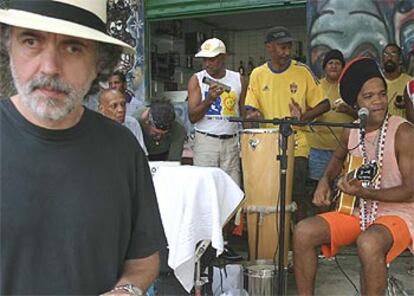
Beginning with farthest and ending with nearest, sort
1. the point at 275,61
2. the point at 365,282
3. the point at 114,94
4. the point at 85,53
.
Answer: the point at 275,61 < the point at 114,94 < the point at 365,282 < the point at 85,53

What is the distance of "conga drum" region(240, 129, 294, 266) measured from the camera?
4156 mm

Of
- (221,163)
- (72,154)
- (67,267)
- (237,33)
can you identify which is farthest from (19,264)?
(237,33)

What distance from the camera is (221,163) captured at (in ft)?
16.2

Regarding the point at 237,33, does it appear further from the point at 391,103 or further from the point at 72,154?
the point at 72,154

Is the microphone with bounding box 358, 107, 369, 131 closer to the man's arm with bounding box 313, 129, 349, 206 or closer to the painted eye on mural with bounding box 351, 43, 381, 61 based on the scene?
the man's arm with bounding box 313, 129, 349, 206

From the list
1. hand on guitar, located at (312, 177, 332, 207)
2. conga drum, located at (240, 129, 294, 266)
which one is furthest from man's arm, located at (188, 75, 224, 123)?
hand on guitar, located at (312, 177, 332, 207)

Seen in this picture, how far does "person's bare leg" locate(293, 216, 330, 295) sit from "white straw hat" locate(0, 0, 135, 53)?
2.23 metres

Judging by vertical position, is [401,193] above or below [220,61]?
below

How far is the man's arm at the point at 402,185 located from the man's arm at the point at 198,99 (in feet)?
5.32

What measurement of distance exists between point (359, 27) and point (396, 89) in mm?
1022

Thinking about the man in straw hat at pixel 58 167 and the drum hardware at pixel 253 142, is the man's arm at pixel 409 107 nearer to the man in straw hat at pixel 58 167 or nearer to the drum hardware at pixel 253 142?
the drum hardware at pixel 253 142

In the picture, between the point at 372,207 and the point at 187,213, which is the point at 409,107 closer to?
the point at 372,207

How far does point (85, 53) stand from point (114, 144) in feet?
0.84

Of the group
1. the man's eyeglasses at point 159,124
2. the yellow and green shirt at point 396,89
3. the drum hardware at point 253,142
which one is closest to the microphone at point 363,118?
the drum hardware at point 253,142
